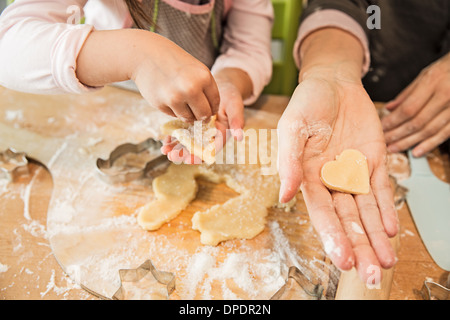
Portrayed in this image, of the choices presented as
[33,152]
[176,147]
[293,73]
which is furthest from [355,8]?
[33,152]

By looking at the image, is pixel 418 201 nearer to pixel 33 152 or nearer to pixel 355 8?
pixel 355 8

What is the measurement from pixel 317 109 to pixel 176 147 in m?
0.27

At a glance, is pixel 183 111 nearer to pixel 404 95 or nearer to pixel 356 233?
pixel 356 233

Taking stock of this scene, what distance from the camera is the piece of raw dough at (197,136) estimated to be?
25.7 inches

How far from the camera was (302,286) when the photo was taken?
630 mm

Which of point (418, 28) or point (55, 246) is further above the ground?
point (418, 28)

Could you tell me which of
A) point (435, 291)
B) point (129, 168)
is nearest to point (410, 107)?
point (435, 291)

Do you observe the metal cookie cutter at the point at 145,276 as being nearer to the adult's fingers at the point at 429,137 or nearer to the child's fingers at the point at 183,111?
the child's fingers at the point at 183,111

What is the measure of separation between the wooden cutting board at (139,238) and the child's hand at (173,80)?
0.26 metres

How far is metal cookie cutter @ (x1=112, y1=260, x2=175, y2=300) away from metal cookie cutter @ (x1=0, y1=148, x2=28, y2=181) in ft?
1.23

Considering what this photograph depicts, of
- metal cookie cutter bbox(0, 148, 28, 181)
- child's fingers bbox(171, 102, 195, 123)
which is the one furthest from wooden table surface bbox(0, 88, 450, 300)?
child's fingers bbox(171, 102, 195, 123)

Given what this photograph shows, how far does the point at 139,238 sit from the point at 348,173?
1.30 feet
